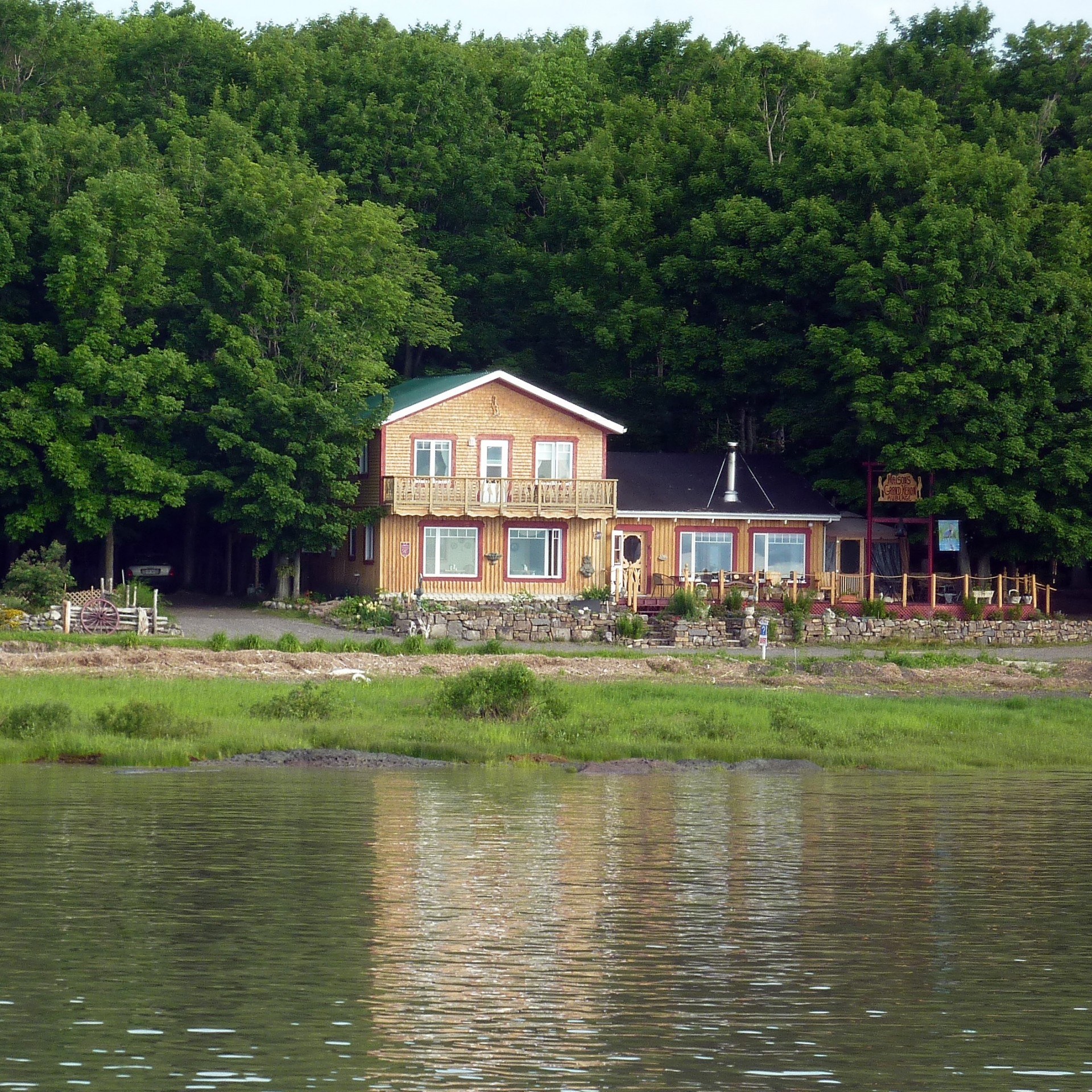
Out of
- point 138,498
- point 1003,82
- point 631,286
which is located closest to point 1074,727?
point 138,498

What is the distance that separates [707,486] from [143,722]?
3317 centimetres

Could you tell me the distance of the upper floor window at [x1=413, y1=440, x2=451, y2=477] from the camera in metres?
55.2

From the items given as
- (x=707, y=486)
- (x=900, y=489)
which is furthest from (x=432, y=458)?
(x=900, y=489)

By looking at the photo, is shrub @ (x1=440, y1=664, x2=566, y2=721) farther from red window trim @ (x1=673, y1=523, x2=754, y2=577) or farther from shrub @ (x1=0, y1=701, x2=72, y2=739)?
red window trim @ (x1=673, y1=523, x2=754, y2=577)

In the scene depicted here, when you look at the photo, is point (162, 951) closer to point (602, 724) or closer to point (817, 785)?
point (817, 785)

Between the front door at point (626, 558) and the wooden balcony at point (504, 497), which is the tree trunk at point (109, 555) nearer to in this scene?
the wooden balcony at point (504, 497)

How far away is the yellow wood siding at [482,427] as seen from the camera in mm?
54875

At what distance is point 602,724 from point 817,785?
5.10m

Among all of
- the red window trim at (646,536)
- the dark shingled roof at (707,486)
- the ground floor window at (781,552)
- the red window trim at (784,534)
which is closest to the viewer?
the red window trim at (646,536)

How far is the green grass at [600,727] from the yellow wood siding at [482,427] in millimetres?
19034

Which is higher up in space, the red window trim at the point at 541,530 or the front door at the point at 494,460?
the front door at the point at 494,460

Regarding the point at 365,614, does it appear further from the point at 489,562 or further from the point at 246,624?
the point at 489,562

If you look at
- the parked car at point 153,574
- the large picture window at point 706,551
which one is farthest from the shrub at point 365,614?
the large picture window at point 706,551

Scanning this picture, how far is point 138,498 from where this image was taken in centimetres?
5238
